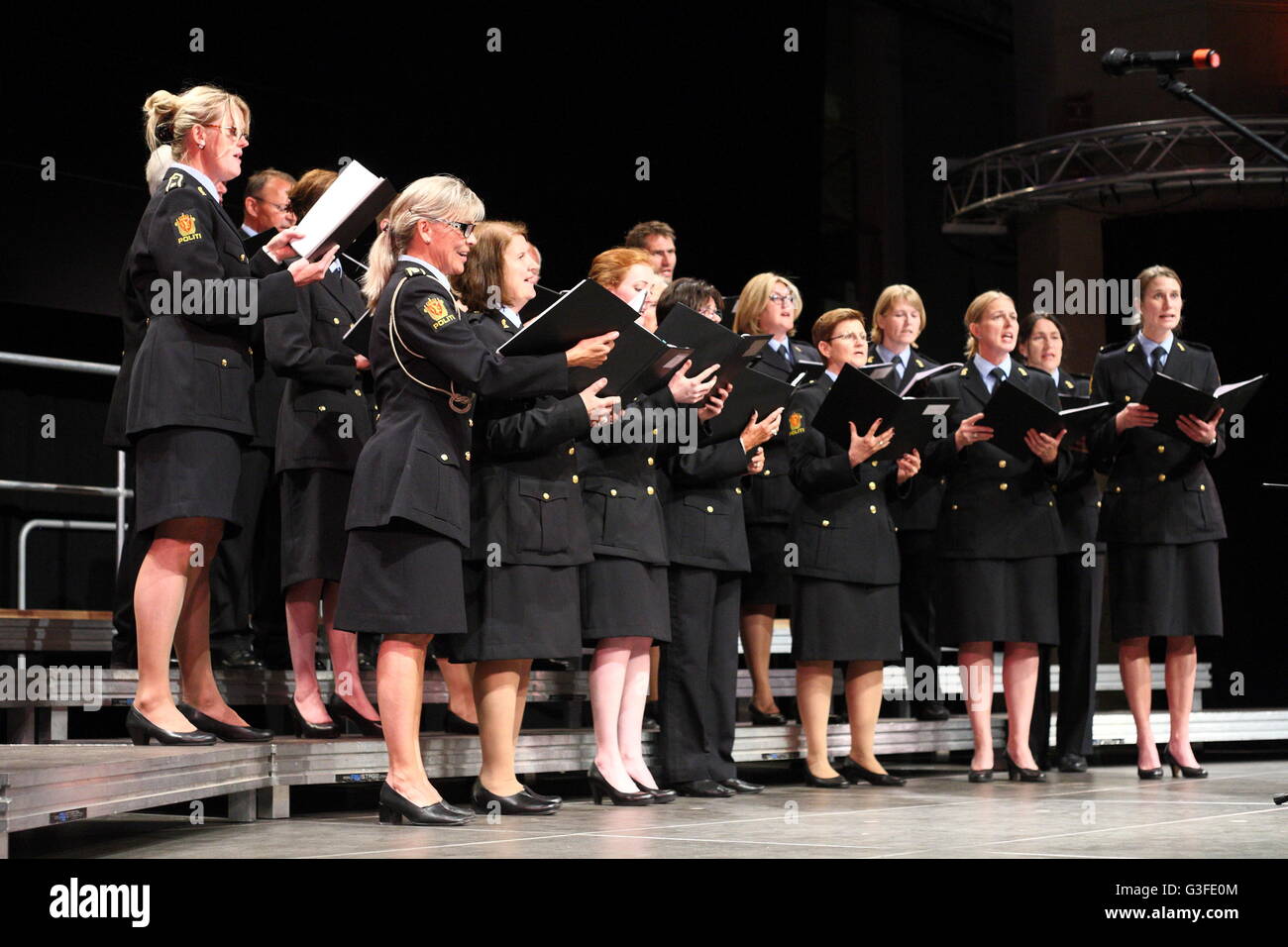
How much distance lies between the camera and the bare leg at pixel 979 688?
5.12m

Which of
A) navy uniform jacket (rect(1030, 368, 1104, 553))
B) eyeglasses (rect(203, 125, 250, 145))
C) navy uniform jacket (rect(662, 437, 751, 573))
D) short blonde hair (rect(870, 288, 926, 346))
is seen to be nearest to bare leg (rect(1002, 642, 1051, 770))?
navy uniform jacket (rect(1030, 368, 1104, 553))

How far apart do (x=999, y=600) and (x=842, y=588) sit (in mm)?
578

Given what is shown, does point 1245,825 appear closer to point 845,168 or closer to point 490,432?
point 490,432

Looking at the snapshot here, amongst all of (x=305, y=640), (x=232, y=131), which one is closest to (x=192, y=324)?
(x=232, y=131)

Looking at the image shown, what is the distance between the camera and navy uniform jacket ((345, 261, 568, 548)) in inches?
137

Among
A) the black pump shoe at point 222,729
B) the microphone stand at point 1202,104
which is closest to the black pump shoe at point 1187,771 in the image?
the microphone stand at point 1202,104

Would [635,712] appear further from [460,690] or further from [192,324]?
[192,324]

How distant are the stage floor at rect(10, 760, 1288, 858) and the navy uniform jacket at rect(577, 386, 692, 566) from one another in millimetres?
683

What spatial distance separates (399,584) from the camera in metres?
3.48

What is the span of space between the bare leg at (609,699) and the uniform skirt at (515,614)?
0.29m

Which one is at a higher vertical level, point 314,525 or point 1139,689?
point 314,525

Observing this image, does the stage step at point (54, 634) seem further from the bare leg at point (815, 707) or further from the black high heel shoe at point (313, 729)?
the bare leg at point (815, 707)

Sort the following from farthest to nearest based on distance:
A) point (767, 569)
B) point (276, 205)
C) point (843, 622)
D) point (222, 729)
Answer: point (767, 569), point (843, 622), point (276, 205), point (222, 729)

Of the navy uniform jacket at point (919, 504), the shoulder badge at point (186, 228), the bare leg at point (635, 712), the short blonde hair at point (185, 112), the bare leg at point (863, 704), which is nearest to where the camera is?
the shoulder badge at point (186, 228)
